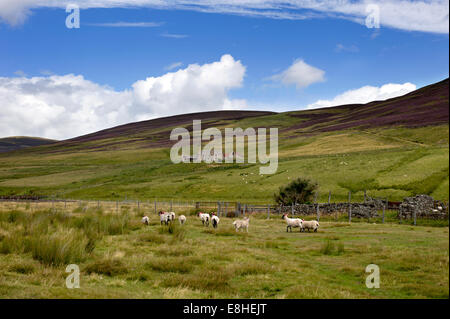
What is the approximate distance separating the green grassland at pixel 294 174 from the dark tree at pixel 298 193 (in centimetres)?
594

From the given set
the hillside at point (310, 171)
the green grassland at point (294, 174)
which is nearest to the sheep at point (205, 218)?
the green grassland at point (294, 174)

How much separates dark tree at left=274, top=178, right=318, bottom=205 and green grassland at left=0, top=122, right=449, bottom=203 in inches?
234

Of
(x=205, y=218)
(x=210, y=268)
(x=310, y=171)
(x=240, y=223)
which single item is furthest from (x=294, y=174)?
(x=210, y=268)

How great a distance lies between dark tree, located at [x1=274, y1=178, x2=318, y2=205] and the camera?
168 feet

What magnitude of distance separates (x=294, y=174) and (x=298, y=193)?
71.9 ft

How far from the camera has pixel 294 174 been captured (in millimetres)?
73125

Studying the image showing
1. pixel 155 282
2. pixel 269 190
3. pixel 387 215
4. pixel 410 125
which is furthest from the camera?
pixel 410 125

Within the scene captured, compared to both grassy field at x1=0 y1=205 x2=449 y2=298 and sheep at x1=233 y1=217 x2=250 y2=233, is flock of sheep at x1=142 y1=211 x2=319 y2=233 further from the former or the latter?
grassy field at x1=0 y1=205 x2=449 y2=298

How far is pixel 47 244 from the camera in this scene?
14.0m

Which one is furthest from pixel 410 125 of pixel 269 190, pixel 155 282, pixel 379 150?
pixel 155 282

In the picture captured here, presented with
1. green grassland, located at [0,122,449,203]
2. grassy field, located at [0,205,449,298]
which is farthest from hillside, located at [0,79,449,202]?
grassy field, located at [0,205,449,298]

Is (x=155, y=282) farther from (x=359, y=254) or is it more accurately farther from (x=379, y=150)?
(x=379, y=150)

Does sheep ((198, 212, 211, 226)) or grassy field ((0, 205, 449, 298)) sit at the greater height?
sheep ((198, 212, 211, 226))
